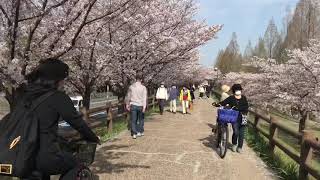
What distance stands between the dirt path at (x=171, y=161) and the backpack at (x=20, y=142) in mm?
4306

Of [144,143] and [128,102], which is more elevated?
[128,102]

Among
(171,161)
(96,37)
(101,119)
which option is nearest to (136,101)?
(96,37)

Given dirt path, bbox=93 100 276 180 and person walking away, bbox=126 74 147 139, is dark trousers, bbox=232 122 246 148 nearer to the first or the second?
dirt path, bbox=93 100 276 180

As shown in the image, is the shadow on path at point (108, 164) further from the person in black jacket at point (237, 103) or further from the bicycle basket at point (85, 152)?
the bicycle basket at point (85, 152)

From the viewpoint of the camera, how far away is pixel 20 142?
3.40 metres

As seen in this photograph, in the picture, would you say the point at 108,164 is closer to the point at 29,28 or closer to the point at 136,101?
the point at 29,28

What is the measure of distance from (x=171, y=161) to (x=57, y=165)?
6.09 meters

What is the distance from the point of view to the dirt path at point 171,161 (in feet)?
27.0

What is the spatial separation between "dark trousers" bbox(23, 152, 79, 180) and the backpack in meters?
0.07

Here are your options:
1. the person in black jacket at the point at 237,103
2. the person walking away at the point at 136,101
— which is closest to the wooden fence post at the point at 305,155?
the person in black jacket at the point at 237,103

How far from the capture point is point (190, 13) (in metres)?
21.6

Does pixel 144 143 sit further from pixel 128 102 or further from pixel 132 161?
pixel 132 161

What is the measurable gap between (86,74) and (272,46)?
45.1 metres

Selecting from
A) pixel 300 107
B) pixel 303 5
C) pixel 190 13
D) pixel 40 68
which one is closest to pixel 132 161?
pixel 40 68
